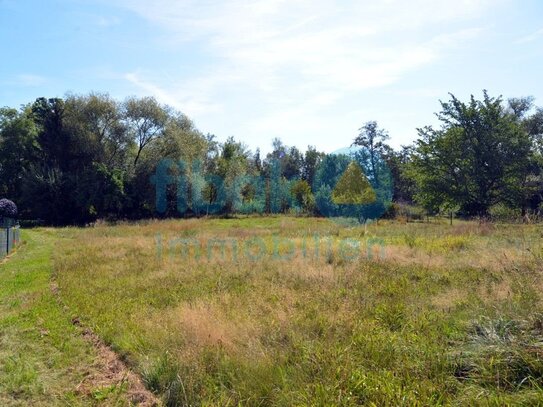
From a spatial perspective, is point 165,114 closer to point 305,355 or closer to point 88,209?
point 88,209

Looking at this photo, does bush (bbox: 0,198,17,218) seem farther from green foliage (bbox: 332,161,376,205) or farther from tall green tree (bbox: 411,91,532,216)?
tall green tree (bbox: 411,91,532,216)

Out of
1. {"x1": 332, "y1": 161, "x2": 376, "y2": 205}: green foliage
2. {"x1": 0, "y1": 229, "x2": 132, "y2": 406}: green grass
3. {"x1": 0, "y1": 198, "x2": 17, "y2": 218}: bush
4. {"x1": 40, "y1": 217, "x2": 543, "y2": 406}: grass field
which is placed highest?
{"x1": 332, "y1": 161, "x2": 376, "y2": 205}: green foliage

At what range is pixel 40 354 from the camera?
465cm

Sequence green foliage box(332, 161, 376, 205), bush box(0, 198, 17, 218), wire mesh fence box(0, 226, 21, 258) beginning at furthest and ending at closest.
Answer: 1. green foliage box(332, 161, 376, 205)
2. bush box(0, 198, 17, 218)
3. wire mesh fence box(0, 226, 21, 258)

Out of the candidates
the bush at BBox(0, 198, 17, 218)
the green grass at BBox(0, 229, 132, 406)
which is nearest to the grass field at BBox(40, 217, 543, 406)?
the green grass at BBox(0, 229, 132, 406)

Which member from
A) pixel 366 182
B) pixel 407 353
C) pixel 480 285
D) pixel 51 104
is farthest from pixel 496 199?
pixel 51 104

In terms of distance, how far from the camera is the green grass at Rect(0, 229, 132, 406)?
3.65 m

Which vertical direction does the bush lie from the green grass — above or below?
above

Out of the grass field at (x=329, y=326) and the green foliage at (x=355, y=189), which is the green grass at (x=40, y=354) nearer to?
the grass field at (x=329, y=326)

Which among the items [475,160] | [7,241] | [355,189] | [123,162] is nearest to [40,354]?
[7,241]

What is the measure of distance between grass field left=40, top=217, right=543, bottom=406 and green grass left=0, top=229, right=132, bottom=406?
362 millimetres

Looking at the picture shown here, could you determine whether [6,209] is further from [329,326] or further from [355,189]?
[329,326]

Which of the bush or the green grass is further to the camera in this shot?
the bush

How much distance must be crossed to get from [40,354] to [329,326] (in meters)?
3.62
